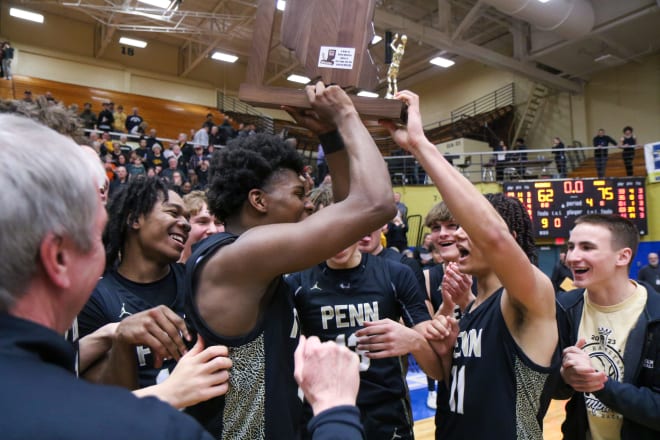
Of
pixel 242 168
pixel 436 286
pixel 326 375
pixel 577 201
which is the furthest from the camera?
pixel 577 201

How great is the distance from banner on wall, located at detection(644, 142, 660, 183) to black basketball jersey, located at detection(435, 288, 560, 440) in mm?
12367

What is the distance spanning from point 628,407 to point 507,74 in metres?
20.1

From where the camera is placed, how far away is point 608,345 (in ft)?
7.63

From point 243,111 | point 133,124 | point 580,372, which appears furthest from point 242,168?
point 243,111

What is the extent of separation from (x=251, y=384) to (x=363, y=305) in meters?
1.00

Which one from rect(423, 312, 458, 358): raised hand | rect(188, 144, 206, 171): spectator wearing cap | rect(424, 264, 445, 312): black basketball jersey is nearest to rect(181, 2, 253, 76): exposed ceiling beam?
rect(188, 144, 206, 171): spectator wearing cap

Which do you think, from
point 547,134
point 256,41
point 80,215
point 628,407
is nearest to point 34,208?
point 80,215

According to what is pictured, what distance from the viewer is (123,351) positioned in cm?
165

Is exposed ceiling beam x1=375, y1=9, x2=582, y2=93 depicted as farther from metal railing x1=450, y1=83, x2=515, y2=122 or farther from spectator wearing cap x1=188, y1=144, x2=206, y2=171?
spectator wearing cap x1=188, y1=144, x2=206, y2=171

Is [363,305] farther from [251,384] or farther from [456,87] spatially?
[456,87]

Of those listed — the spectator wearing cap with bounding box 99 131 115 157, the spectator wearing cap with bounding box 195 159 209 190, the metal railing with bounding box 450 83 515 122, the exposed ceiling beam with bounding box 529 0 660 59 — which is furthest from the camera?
the metal railing with bounding box 450 83 515 122

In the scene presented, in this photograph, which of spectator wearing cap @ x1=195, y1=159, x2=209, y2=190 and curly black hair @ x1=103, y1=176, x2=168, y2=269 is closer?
curly black hair @ x1=103, y1=176, x2=168, y2=269

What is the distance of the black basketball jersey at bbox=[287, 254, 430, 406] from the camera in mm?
2531

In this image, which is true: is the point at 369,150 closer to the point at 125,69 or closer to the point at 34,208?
the point at 34,208
